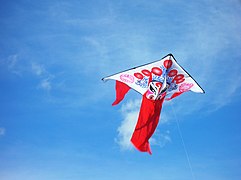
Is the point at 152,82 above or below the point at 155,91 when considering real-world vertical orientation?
above

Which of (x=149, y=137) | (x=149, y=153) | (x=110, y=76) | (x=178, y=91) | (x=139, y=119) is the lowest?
(x=149, y=153)

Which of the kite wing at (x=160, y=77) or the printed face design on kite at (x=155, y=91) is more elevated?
the kite wing at (x=160, y=77)

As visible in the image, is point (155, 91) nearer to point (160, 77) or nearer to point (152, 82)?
point (152, 82)

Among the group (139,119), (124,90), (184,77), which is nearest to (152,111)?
(139,119)

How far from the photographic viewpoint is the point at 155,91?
36.5 feet

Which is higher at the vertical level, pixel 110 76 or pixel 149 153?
pixel 110 76

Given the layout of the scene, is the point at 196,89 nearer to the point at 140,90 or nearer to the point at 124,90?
the point at 140,90

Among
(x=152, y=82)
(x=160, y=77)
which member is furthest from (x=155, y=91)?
(x=160, y=77)

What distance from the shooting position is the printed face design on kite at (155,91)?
1112cm

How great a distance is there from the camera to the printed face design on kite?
1112 centimetres

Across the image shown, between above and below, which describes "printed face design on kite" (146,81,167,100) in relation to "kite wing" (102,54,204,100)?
below

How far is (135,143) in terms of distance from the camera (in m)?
10.3

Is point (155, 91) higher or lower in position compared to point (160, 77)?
lower

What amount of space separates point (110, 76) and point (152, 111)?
2.93 meters
